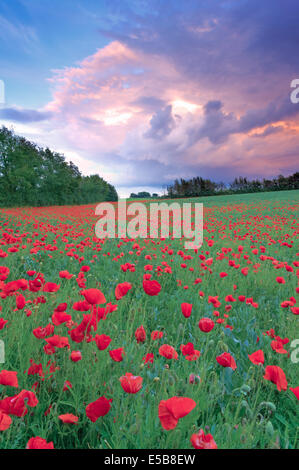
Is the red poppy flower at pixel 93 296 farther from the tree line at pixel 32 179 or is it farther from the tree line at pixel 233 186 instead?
the tree line at pixel 233 186

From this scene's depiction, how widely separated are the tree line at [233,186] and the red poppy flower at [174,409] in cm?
7425

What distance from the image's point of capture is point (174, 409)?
86cm

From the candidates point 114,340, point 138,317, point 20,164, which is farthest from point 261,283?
point 20,164

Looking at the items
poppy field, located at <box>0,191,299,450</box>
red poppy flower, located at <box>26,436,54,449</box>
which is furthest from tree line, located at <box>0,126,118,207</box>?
red poppy flower, located at <box>26,436,54,449</box>

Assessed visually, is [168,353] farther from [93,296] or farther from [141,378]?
Answer: [93,296]

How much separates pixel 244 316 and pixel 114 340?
1516mm

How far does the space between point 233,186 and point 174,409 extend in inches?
3474

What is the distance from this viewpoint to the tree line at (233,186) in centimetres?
7456

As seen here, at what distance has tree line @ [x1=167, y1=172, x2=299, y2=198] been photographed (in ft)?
245

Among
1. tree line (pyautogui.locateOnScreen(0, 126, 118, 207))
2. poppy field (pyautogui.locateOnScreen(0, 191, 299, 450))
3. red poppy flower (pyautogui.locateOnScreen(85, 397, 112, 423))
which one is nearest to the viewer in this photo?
red poppy flower (pyautogui.locateOnScreen(85, 397, 112, 423))

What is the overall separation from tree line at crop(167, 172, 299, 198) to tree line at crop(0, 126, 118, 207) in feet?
138

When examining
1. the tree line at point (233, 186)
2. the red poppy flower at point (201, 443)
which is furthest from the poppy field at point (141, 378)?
the tree line at point (233, 186)

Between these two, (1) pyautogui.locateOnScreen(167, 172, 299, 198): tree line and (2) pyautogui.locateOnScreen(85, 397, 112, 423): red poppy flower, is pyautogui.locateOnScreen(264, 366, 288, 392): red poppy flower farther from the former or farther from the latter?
(1) pyautogui.locateOnScreen(167, 172, 299, 198): tree line

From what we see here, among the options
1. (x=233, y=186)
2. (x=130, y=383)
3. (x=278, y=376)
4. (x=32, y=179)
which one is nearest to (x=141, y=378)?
(x=130, y=383)
